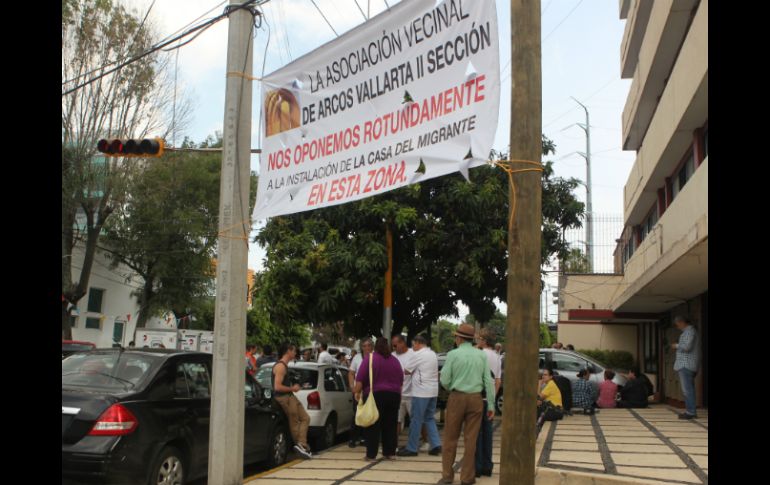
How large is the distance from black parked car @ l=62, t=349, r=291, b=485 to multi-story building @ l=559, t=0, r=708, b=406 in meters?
7.32

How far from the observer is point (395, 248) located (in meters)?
14.9

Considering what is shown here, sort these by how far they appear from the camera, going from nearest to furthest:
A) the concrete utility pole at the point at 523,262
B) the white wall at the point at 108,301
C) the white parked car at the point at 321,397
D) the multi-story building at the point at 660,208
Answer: the concrete utility pole at the point at 523,262 < the white parked car at the point at 321,397 < the multi-story building at the point at 660,208 < the white wall at the point at 108,301

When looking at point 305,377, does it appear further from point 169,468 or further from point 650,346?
point 650,346

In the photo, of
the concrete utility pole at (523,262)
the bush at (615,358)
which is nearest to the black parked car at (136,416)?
the concrete utility pole at (523,262)

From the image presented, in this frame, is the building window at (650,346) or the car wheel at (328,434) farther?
the building window at (650,346)

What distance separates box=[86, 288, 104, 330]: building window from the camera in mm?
37406

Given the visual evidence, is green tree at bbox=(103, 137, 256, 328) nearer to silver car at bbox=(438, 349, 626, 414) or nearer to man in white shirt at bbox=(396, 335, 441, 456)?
silver car at bbox=(438, 349, 626, 414)

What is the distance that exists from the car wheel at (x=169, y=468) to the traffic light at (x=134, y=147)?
12.1 feet

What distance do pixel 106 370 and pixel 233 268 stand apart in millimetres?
1897

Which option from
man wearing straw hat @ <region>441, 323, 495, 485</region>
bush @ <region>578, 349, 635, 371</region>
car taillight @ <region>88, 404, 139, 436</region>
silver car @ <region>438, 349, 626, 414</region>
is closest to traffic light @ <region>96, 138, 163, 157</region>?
car taillight @ <region>88, 404, 139, 436</region>

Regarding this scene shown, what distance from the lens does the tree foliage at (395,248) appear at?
554 inches

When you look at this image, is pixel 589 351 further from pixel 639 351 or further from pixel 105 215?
pixel 105 215

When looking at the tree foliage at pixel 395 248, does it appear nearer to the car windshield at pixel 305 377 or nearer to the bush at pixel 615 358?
the car windshield at pixel 305 377

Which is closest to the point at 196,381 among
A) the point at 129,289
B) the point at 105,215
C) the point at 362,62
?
the point at 362,62
